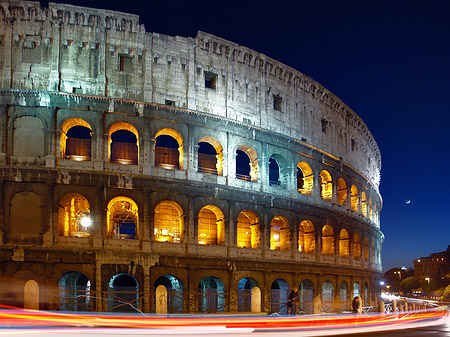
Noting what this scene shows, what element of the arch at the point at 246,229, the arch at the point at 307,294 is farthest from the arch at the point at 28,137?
the arch at the point at 307,294

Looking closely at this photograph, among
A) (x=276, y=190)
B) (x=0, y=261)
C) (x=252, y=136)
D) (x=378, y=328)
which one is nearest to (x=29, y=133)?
(x=0, y=261)

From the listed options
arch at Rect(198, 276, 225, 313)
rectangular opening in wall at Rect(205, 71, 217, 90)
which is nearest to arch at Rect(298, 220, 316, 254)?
arch at Rect(198, 276, 225, 313)

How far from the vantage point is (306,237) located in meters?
33.2

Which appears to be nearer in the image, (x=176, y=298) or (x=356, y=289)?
(x=176, y=298)

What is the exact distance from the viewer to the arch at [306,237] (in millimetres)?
32594

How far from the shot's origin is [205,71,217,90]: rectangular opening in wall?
94.6 feet

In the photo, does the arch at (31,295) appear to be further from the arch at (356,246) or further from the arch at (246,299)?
the arch at (356,246)

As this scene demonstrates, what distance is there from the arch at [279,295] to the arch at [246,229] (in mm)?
2879

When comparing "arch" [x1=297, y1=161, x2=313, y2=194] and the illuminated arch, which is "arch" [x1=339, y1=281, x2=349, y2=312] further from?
the illuminated arch

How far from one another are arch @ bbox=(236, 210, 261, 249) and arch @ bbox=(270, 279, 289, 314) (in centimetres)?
288

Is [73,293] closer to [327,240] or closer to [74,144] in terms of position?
[74,144]

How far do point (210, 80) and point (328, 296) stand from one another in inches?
633

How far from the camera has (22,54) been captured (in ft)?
82.2

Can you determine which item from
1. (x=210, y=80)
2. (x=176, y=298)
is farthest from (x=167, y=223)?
(x=210, y=80)
